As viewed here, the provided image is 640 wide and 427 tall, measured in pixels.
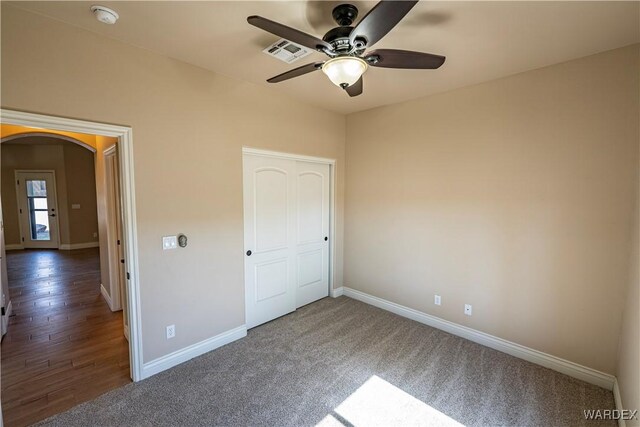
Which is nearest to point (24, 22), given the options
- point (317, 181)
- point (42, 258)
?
point (317, 181)

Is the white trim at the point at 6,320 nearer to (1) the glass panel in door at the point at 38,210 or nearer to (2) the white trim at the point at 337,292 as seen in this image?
(2) the white trim at the point at 337,292

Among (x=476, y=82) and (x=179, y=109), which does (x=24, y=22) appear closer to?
(x=179, y=109)

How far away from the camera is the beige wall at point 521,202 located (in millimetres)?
2334

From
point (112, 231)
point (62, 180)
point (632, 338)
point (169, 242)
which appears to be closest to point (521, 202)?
point (632, 338)

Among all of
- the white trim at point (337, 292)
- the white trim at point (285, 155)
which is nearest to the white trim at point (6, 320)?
the white trim at point (285, 155)

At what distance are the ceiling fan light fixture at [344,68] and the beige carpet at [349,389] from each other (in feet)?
7.69

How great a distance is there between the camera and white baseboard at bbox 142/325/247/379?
2.52 m

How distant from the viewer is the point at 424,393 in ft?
7.66

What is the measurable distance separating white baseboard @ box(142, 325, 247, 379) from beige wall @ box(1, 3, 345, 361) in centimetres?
7

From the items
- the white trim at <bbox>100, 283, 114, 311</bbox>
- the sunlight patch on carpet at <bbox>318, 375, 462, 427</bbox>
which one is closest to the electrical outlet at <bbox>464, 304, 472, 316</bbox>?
the sunlight patch on carpet at <bbox>318, 375, 462, 427</bbox>

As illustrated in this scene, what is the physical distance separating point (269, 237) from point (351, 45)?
2428 millimetres

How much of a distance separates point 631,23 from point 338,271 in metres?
3.78

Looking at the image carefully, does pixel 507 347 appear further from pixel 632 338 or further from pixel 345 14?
pixel 345 14

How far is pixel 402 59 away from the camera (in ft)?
5.84
